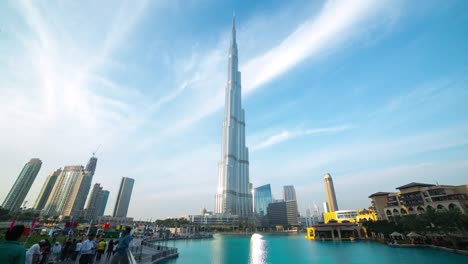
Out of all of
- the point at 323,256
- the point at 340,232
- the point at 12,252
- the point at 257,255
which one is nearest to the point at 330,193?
the point at 340,232

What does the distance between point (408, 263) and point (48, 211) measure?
205 m

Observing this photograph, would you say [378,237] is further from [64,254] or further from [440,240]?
[64,254]

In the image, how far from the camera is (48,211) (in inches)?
5768

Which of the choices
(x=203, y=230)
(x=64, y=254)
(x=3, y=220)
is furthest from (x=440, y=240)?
(x=3, y=220)

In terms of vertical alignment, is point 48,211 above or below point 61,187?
below

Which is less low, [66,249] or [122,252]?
[122,252]

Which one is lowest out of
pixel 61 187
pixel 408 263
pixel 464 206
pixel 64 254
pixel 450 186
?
pixel 408 263

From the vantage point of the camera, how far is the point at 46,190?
545 ft

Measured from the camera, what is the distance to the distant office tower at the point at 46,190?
521 ft

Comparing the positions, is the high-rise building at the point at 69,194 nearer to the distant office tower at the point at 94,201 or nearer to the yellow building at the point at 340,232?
the distant office tower at the point at 94,201

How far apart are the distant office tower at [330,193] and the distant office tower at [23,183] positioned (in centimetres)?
22357

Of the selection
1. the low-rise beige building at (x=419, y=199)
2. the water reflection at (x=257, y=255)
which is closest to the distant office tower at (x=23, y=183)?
the water reflection at (x=257, y=255)

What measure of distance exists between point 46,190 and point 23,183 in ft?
172

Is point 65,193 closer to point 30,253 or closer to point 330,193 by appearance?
point 30,253
